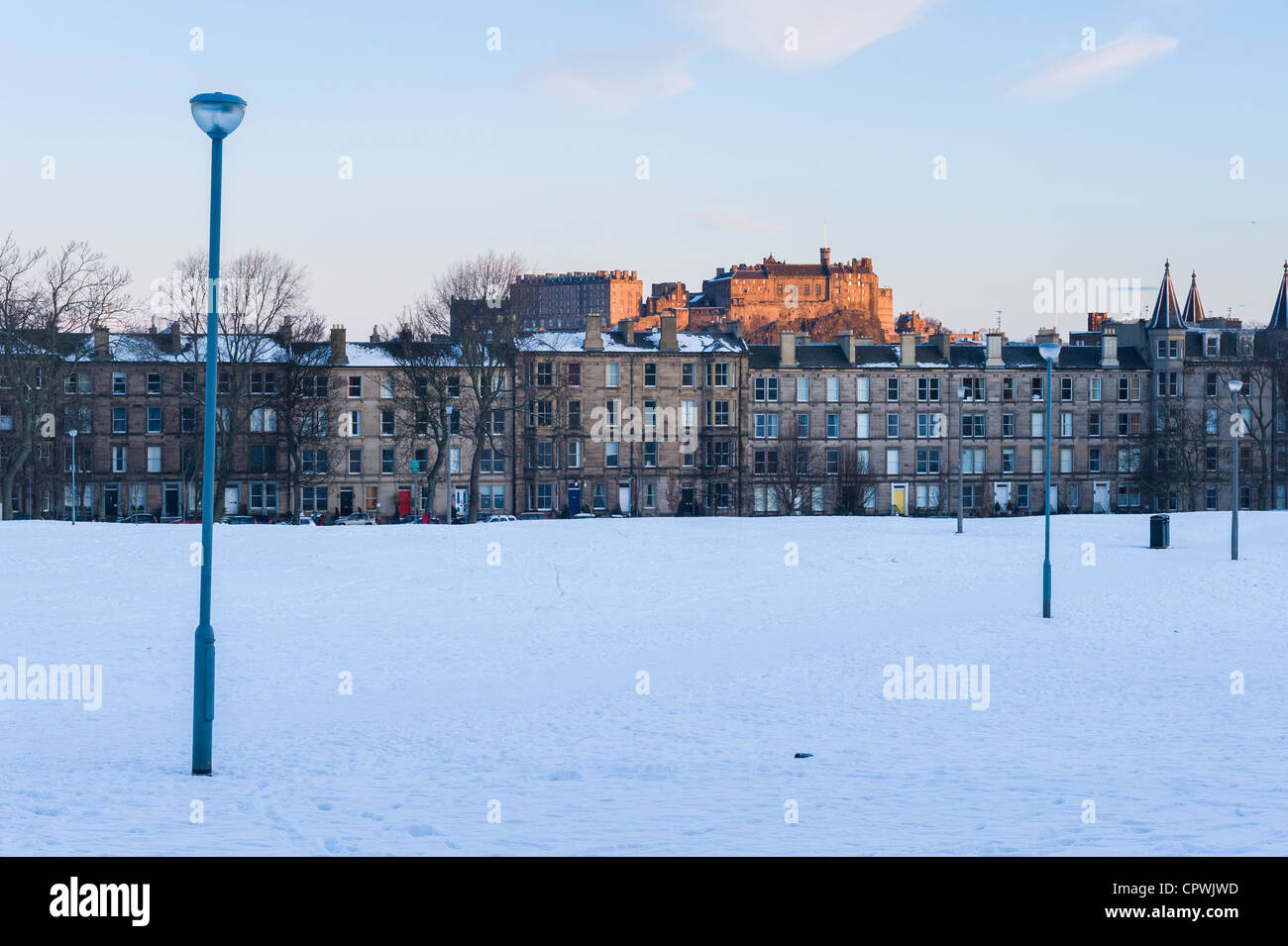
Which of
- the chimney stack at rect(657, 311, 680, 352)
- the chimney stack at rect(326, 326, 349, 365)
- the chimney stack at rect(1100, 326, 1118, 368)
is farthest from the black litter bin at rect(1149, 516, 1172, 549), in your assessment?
the chimney stack at rect(326, 326, 349, 365)

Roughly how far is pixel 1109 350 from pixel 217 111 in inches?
3614

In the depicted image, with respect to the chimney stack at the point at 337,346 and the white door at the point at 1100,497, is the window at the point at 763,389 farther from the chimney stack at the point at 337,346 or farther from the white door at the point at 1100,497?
the chimney stack at the point at 337,346

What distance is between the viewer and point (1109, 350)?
318ft

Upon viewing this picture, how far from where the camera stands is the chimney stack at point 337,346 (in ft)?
279

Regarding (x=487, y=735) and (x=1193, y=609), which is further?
(x=1193, y=609)

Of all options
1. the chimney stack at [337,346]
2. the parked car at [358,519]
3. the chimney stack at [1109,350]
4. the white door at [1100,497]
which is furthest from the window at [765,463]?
the chimney stack at [337,346]

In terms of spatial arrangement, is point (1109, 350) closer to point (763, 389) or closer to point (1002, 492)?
point (1002, 492)

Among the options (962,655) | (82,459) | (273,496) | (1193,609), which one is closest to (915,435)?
(273,496)

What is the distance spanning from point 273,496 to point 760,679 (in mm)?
69778

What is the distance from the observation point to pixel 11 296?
65125 mm

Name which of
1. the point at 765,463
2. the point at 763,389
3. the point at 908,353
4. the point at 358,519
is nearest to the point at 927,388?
the point at 908,353

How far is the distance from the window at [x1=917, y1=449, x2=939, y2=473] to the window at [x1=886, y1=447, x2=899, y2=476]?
167 centimetres

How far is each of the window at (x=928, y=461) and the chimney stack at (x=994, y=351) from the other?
7641 millimetres
